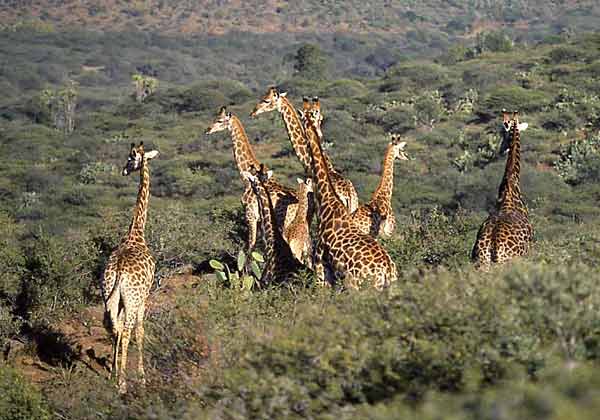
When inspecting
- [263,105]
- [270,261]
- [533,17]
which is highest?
[263,105]

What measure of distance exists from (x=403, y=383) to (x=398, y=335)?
0.32 m

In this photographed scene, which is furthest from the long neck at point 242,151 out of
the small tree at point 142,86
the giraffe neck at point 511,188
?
the small tree at point 142,86

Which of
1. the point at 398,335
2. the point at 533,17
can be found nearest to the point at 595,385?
the point at 398,335

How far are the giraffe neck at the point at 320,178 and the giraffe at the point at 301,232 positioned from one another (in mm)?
884

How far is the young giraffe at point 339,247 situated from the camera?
8203 millimetres

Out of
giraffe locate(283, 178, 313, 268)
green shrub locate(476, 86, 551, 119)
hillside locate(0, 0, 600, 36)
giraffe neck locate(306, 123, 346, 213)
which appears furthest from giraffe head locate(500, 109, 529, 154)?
hillside locate(0, 0, 600, 36)

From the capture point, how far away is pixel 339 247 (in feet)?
27.9

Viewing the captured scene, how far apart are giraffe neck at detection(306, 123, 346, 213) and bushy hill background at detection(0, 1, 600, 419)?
64 centimetres

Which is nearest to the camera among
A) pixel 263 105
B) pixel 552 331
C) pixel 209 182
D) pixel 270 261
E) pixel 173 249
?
pixel 552 331

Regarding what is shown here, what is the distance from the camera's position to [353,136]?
38.2m

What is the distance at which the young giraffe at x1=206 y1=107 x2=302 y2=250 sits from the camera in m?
11.5

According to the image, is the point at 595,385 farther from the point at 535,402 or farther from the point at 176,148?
the point at 176,148

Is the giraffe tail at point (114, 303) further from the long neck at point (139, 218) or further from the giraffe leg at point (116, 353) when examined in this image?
the long neck at point (139, 218)

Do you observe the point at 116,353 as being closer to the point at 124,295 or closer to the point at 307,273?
the point at 124,295
